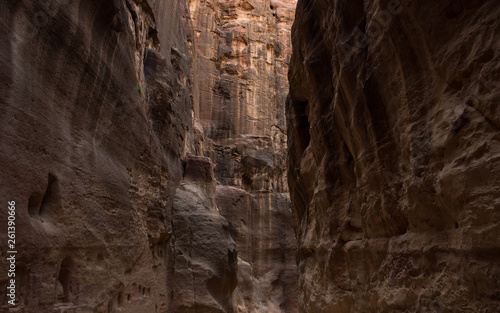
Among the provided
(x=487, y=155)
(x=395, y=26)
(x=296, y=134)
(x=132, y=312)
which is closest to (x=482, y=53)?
(x=487, y=155)

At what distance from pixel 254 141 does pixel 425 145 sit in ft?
89.3

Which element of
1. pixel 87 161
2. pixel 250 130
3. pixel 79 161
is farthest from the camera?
pixel 250 130

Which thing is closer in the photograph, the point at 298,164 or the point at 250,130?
the point at 298,164

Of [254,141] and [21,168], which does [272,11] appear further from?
[21,168]

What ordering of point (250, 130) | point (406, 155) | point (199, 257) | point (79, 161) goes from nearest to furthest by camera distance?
1. point (406, 155)
2. point (79, 161)
3. point (199, 257)
4. point (250, 130)

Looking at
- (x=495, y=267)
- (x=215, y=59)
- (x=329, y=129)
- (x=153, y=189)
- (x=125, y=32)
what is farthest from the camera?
(x=215, y=59)

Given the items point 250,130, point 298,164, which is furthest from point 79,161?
point 250,130

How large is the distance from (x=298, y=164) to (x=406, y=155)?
19.1 feet

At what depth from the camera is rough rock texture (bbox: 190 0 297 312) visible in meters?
24.5

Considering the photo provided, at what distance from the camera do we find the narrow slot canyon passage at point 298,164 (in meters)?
3.83

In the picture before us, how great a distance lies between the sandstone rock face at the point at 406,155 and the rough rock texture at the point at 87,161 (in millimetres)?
5441

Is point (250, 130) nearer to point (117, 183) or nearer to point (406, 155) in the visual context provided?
point (117, 183)

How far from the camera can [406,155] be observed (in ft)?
15.8

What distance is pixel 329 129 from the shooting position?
7.70 meters
